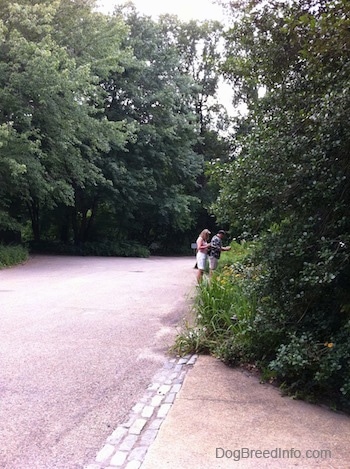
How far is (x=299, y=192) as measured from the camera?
177 inches

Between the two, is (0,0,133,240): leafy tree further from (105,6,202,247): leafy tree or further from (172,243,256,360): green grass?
(172,243,256,360): green grass

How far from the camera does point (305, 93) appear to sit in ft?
15.3

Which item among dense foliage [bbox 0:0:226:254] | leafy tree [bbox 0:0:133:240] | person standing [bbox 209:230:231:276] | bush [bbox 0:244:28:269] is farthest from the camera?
bush [bbox 0:244:28:269]

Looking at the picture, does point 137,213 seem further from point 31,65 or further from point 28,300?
point 28,300

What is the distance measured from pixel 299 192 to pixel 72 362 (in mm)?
3204

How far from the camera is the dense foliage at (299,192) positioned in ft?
13.3

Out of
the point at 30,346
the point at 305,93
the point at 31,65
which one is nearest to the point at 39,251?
the point at 31,65

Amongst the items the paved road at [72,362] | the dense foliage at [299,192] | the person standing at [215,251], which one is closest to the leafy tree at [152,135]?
the person standing at [215,251]

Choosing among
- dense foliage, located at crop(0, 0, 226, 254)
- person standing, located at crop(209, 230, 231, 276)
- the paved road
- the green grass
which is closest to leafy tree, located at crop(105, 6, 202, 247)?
dense foliage, located at crop(0, 0, 226, 254)

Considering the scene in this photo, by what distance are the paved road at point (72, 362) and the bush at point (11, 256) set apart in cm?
600

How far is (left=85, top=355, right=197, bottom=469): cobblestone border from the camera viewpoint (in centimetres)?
317

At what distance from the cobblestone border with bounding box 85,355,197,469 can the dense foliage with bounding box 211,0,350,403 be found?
3.11 feet

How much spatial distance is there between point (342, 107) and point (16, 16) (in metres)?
15.9

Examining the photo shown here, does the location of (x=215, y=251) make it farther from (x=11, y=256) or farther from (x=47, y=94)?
(x=11, y=256)
